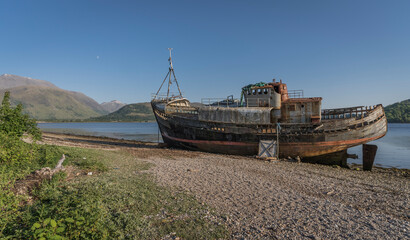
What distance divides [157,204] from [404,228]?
791cm

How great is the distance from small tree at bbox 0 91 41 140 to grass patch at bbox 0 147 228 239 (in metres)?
4.51

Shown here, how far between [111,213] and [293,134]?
1713cm

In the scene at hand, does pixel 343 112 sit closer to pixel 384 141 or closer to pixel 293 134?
pixel 293 134

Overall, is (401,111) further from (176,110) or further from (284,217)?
(284,217)

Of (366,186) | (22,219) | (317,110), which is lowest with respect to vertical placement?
(366,186)

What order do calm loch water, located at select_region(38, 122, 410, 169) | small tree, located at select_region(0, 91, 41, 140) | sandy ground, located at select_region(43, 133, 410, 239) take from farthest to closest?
calm loch water, located at select_region(38, 122, 410, 169), small tree, located at select_region(0, 91, 41, 140), sandy ground, located at select_region(43, 133, 410, 239)

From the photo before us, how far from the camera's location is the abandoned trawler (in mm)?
18969

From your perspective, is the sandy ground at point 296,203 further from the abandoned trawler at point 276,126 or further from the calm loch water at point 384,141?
the calm loch water at point 384,141

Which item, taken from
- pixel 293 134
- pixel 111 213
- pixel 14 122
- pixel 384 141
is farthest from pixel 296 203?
pixel 384 141

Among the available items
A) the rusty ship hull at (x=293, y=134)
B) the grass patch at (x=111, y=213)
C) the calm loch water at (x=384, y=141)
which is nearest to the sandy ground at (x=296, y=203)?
the grass patch at (x=111, y=213)

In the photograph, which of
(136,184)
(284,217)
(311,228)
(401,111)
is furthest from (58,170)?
(401,111)

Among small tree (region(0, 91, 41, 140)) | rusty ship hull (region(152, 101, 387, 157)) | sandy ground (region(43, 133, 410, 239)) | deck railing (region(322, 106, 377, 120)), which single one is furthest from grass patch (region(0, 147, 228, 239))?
deck railing (region(322, 106, 377, 120))

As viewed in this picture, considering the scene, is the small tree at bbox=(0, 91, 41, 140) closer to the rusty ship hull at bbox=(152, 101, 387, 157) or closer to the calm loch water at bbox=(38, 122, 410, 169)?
the rusty ship hull at bbox=(152, 101, 387, 157)

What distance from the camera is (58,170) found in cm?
920
